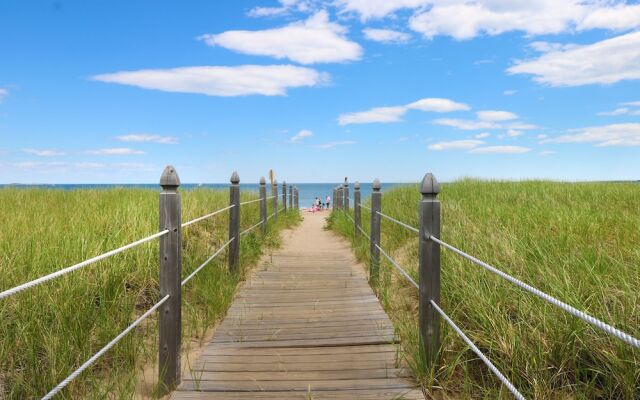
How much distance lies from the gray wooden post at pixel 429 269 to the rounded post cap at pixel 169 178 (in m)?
1.83

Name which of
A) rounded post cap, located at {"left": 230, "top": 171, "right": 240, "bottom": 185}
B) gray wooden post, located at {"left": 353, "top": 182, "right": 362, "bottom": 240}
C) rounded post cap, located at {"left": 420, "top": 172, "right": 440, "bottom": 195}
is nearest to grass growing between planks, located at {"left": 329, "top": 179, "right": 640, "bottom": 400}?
rounded post cap, located at {"left": 420, "top": 172, "right": 440, "bottom": 195}

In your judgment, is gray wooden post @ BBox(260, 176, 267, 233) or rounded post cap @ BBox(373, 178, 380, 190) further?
gray wooden post @ BBox(260, 176, 267, 233)

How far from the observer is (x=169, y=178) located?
332cm

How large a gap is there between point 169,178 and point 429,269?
6.62 ft

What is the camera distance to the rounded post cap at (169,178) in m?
3.30

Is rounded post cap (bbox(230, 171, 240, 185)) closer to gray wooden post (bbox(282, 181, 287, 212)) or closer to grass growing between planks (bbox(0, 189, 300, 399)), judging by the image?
grass growing between planks (bbox(0, 189, 300, 399))

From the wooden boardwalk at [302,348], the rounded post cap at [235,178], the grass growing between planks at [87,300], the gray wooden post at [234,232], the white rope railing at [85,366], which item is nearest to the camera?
the white rope railing at [85,366]

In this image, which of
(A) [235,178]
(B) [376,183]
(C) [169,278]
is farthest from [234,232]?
(C) [169,278]

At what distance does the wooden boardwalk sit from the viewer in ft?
10.5

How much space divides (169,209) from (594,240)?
15.2ft

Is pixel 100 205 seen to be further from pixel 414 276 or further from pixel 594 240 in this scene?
pixel 594 240

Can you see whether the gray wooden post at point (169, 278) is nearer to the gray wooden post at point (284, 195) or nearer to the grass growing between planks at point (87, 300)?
the grass growing between planks at point (87, 300)

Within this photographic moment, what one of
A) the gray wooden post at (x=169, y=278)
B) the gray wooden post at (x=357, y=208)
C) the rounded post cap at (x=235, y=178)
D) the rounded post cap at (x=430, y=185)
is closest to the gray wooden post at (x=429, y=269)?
the rounded post cap at (x=430, y=185)

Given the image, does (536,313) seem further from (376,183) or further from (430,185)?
(376,183)
